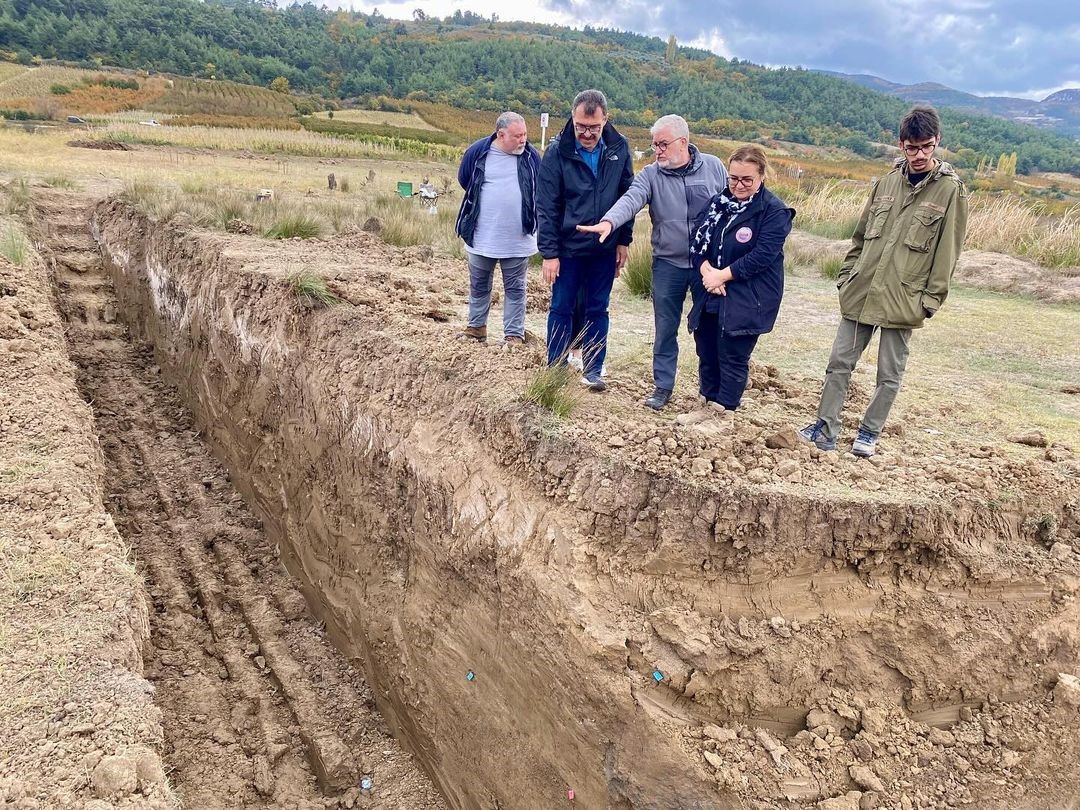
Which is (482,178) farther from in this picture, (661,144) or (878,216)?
(878,216)

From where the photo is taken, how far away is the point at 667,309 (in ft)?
13.7

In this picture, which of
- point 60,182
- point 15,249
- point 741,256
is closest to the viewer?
point 741,256

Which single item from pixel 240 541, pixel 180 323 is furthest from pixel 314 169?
pixel 240 541

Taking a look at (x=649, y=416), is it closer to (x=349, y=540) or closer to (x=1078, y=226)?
(x=349, y=540)

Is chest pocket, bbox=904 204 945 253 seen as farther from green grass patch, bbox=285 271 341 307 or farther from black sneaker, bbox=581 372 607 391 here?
green grass patch, bbox=285 271 341 307

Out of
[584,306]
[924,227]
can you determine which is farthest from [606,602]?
[924,227]

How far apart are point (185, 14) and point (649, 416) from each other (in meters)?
83.3

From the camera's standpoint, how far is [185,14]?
68250mm

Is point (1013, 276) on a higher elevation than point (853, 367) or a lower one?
lower

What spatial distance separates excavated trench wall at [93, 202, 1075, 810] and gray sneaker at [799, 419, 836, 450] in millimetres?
621

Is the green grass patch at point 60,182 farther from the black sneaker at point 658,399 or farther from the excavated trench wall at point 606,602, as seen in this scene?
the black sneaker at point 658,399

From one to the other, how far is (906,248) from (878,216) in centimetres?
24

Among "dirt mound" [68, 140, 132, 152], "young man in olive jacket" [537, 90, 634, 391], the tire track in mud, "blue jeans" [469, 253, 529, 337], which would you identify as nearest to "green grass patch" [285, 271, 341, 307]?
"blue jeans" [469, 253, 529, 337]

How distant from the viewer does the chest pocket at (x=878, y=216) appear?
11.6ft
